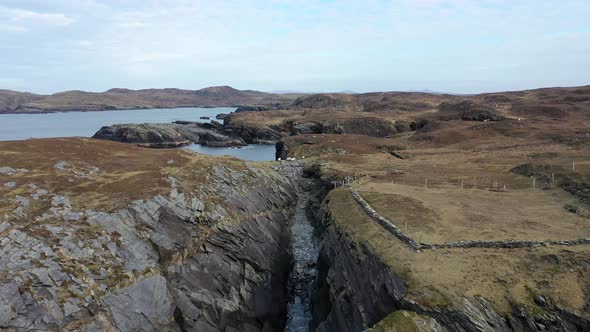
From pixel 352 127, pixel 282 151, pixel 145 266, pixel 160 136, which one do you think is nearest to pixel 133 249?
pixel 145 266

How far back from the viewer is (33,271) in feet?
94.6

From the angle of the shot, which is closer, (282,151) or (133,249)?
(133,249)

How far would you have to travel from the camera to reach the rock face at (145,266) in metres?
28.1

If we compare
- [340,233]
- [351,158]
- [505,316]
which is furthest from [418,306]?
[351,158]

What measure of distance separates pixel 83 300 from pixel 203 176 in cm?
2460

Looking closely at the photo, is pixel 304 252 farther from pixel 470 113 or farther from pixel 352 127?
pixel 470 113

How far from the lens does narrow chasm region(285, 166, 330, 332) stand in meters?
41.3

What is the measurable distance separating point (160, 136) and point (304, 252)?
392 feet

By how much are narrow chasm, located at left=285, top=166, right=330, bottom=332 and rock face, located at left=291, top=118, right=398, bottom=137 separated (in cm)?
6908

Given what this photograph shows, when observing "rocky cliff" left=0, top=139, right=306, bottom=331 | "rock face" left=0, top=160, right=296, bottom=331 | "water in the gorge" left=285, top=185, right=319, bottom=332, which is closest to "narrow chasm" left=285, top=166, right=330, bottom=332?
"water in the gorge" left=285, top=185, right=319, bottom=332

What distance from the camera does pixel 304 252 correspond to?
165 feet

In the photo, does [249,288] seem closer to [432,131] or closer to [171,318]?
[171,318]

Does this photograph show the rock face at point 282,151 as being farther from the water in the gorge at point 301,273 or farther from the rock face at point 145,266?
the rock face at point 145,266

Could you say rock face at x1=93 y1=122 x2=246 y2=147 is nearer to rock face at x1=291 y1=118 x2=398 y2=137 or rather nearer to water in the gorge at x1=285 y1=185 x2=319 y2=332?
rock face at x1=291 y1=118 x2=398 y2=137
